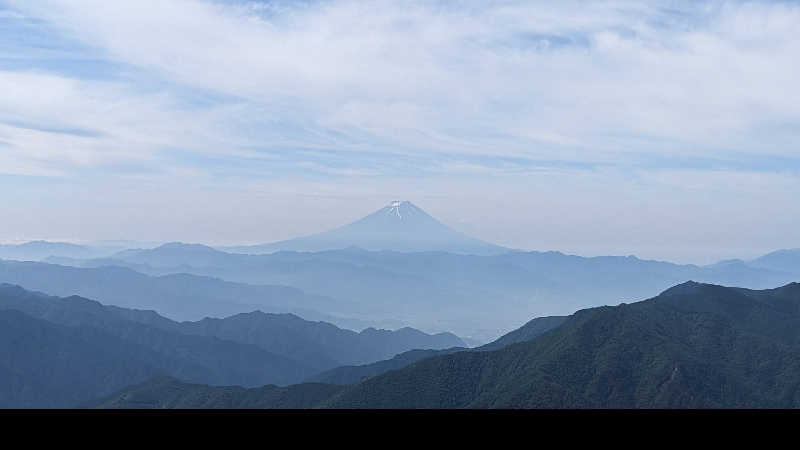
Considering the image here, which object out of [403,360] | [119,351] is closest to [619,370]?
[403,360]

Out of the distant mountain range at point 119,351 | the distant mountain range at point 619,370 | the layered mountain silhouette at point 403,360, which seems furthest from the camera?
the distant mountain range at point 119,351

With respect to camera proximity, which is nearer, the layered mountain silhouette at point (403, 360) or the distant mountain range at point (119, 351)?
the layered mountain silhouette at point (403, 360)

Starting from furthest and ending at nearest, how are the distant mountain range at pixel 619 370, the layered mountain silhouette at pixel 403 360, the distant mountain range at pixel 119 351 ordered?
the distant mountain range at pixel 119 351 → the layered mountain silhouette at pixel 403 360 → the distant mountain range at pixel 619 370

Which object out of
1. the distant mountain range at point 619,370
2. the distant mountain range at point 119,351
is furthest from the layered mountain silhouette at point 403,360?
the distant mountain range at point 119,351

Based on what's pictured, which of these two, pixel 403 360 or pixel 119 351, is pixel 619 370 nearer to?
pixel 403 360

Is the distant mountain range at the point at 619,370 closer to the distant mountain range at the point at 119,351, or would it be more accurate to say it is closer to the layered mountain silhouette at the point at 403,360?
the layered mountain silhouette at the point at 403,360
